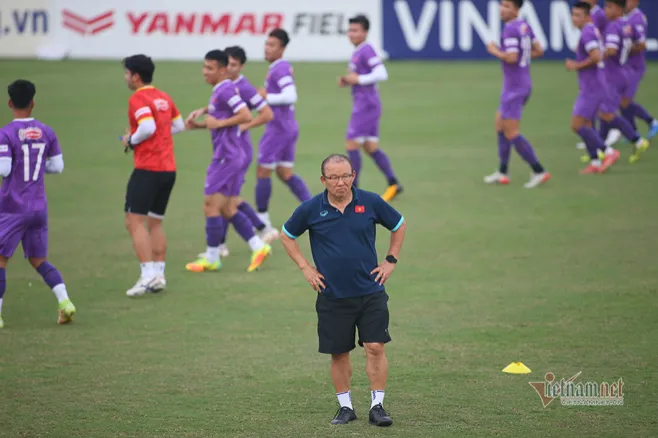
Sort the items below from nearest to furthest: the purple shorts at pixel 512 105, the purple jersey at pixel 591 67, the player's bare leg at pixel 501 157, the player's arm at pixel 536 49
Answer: the player's arm at pixel 536 49, the purple shorts at pixel 512 105, the player's bare leg at pixel 501 157, the purple jersey at pixel 591 67

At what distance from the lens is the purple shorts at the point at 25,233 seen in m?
9.75

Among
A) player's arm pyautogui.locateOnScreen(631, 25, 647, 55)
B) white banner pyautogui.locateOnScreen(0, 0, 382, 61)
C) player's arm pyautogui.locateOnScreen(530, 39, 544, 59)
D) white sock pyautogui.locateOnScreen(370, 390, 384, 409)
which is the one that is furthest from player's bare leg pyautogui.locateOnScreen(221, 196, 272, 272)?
white banner pyautogui.locateOnScreen(0, 0, 382, 61)

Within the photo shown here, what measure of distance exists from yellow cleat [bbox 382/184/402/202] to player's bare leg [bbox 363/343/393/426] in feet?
29.2

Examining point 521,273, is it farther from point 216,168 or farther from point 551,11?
point 551,11

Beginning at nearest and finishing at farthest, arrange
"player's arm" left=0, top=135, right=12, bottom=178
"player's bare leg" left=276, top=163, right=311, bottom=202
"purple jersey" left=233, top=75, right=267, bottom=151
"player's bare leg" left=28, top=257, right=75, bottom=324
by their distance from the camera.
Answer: "player's arm" left=0, top=135, right=12, bottom=178, "player's bare leg" left=28, top=257, right=75, bottom=324, "purple jersey" left=233, top=75, right=267, bottom=151, "player's bare leg" left=276, top=163, right=311, bottom=202

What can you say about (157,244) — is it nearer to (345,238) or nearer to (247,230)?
(247,230)

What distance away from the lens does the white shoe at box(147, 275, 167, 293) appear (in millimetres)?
11180

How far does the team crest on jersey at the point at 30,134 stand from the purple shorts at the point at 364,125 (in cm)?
704

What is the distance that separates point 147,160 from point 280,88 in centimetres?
345

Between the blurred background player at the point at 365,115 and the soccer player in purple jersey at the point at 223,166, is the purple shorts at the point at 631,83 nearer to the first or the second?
the blurred background player at the point at 365,115

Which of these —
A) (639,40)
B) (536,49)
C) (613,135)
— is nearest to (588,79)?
(536,49)

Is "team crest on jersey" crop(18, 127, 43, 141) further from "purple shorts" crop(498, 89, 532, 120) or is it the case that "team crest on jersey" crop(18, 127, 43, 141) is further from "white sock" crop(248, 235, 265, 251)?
"purple shorts" crop(498, 89, 532, 120)

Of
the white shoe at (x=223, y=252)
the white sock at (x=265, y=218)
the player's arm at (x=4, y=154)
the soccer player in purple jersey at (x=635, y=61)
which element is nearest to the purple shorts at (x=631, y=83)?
the soccer player in purple jersey at (x=635, y=61)

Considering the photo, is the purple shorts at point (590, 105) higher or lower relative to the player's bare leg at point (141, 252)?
higher
